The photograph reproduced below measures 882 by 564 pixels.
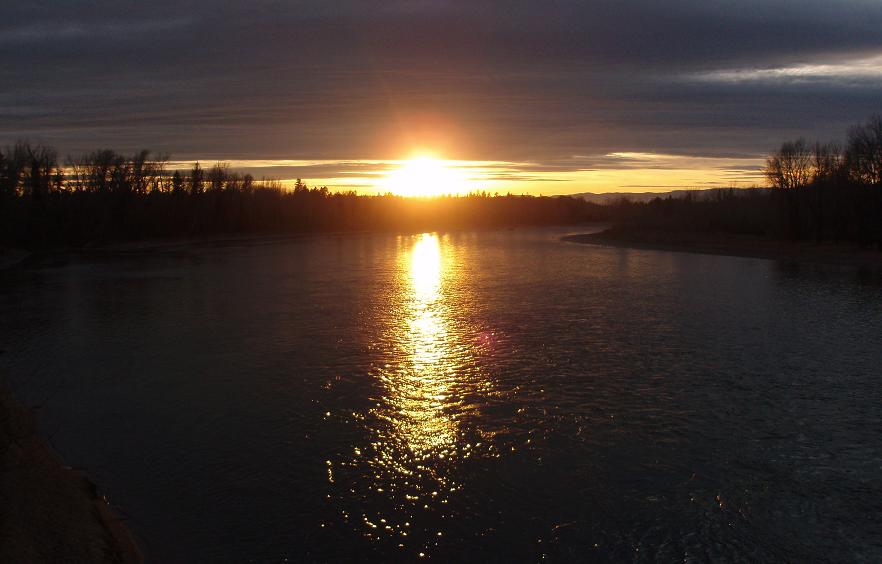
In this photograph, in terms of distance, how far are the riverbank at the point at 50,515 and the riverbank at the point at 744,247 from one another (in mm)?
37281

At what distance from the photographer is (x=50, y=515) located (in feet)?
22.0

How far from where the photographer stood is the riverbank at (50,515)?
6062mm

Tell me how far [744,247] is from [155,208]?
56.9 m

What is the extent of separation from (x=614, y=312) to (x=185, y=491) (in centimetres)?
1418

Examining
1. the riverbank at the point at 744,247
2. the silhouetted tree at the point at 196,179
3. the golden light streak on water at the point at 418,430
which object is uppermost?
the silhouetted tree at the point at 196,179

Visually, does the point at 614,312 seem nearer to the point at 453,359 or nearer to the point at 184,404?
the point at 453,359

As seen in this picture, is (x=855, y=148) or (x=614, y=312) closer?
(x=614, y=312)

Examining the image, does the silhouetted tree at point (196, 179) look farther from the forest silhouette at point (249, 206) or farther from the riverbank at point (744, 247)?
the riverbank at point (744, 247)

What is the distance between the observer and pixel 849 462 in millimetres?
8484

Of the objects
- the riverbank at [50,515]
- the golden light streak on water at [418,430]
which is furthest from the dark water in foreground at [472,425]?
the riverbank at [50,515]

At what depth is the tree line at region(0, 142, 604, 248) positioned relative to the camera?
178 ft

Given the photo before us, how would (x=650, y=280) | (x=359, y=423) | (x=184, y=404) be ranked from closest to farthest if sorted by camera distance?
1. (x=359, y=423)
2. (x=184, y=404)
3. (x=650, y=280)

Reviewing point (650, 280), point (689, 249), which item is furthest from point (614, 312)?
point (689, 249)

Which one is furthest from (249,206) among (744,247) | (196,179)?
(744,247)
